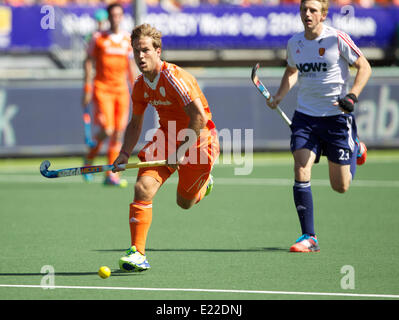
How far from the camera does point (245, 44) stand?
2117 cm

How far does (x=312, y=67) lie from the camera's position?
7277mm

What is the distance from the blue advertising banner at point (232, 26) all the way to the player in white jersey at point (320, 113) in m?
12.6

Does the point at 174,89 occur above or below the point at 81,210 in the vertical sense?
above

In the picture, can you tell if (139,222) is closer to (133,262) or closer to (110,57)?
(133,262)

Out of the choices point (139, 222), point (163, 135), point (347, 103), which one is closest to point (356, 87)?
point (347, 103)

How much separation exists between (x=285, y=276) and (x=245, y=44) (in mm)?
15478

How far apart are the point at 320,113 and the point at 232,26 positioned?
45.8ft

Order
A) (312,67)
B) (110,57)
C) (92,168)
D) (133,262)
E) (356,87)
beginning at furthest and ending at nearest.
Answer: (110,57)
(312,67)
(356,87)
(92,168)
(133,262)

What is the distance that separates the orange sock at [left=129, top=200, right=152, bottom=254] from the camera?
6.31 metres

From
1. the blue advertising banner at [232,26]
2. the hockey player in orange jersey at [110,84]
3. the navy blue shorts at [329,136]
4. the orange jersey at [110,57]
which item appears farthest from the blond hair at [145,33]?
the blue advertising banner at [232,26]

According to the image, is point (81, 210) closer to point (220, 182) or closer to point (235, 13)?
point (220, 182)

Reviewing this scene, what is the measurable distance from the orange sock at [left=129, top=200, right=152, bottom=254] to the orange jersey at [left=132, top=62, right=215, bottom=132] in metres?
0.65

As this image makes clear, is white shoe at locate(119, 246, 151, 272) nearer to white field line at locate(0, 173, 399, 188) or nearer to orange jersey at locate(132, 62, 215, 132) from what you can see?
orange jersey at locate(132, 62, 215, 132)
